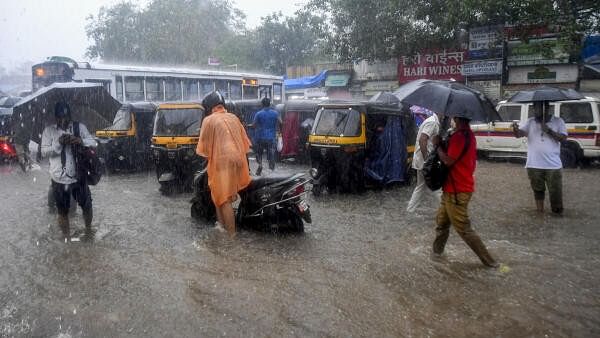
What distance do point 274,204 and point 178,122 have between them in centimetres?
427

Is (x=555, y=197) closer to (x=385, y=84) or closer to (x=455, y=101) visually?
(x=455, y=101)

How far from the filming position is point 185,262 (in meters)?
5.32

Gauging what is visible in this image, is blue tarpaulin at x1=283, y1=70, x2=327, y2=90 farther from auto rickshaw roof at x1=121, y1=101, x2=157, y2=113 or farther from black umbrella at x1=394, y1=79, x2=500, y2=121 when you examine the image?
black umbrella at x1=394, y1=79, x2=500, y2=121

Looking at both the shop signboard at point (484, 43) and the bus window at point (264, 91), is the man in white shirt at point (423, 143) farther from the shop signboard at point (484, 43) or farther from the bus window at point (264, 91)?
the bus window at point (264, 91)

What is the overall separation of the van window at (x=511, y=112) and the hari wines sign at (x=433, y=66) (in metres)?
7.43

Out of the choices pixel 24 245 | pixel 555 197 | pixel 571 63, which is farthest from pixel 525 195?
pixel 571 63

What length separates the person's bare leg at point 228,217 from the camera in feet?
19.8

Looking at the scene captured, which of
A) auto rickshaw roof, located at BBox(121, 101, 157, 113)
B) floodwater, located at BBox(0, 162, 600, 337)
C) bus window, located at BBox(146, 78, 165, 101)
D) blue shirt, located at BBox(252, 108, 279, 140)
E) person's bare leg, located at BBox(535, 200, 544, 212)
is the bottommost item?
floodwater, located at BBox(0, 162, 600, 337)

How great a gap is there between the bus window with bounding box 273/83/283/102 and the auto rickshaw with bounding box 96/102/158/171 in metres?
11.4

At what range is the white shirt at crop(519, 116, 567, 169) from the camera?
717 centimetres

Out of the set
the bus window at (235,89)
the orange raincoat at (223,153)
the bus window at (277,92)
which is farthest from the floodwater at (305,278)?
the bus window at (277,92)

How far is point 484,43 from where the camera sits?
63.9 ft

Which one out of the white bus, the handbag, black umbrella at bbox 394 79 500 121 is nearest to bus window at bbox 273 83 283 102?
the white bus

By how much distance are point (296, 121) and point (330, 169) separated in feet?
15.2
